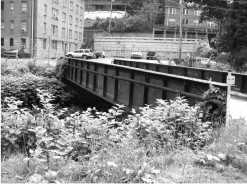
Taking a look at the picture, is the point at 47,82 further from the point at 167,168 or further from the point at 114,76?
the point at 167,168

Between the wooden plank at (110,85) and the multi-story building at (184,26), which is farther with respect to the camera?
the multi-story building at (184,26)

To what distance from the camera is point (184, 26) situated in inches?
4158

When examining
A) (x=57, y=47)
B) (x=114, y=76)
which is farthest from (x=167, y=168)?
(x=57, y=47)

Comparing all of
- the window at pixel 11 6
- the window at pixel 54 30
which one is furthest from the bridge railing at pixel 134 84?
the window at pixel 54 30

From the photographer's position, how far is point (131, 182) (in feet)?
13.3

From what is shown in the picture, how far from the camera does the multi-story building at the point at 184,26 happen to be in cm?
10544

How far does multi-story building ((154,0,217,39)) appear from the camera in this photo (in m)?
105

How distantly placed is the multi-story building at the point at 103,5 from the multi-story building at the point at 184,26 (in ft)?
100

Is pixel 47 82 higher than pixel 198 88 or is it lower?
lower

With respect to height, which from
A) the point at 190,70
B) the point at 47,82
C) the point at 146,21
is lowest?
the point at 47,82

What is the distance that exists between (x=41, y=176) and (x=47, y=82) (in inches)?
831

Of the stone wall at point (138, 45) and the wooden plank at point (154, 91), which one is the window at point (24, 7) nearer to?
the stone wall at point (138, 45)

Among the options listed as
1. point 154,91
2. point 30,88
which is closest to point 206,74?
point 154,91

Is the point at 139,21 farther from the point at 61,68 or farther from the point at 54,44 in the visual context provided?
the point at 61,68
